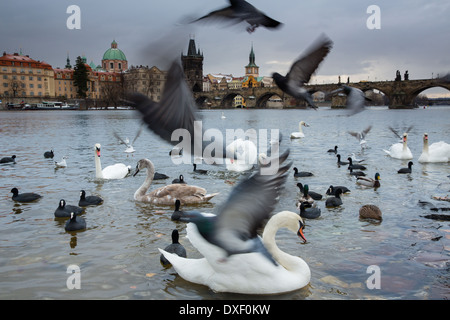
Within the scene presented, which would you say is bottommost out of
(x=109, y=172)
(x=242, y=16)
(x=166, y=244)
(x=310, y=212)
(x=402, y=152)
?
(x=166, y=244)

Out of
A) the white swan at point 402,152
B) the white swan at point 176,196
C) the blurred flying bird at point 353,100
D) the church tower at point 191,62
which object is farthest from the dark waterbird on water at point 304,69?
the white swan at point 402,152

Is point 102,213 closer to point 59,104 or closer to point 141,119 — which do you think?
point 141,119

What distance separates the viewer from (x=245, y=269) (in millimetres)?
4688

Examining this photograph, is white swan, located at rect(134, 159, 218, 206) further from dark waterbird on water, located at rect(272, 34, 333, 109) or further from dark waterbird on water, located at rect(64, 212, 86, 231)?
dark waterbird on water, located at rect(272, 34, 333, 109)

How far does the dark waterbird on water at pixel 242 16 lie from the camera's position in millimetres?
3459

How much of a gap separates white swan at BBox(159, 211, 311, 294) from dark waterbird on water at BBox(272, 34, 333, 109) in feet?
5.44

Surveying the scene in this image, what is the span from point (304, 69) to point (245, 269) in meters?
2.50

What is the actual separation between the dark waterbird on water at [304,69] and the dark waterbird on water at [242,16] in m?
1.27

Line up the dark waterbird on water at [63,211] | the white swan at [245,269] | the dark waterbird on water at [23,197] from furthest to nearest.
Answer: the dark waterbird on water at [23,197]
the dark waterbird on water at [63,211]
the white swan at [245,269]

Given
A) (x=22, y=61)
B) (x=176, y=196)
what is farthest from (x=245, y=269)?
(x=22, y=61)

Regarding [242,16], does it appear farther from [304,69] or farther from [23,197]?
[23,197]

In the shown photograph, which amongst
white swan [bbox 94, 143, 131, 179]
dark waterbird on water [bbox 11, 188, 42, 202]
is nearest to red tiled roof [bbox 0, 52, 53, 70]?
white swan [bbox 94, 143, 131, 179]

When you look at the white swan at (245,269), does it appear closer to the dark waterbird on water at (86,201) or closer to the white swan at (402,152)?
the dark waterbird on water at (86,201)

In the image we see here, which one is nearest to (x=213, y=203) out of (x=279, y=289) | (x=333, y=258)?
(x=333, y=258)
